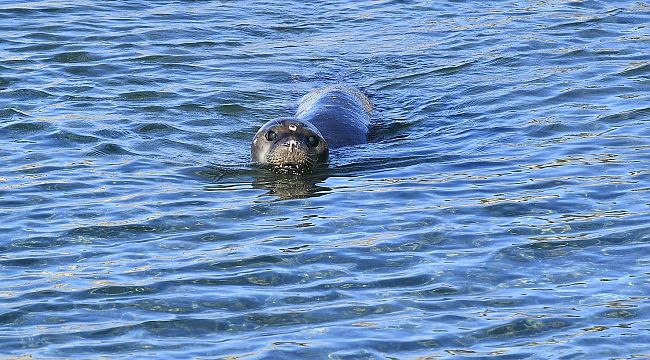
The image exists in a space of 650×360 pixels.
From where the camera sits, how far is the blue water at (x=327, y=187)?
8.30 metres

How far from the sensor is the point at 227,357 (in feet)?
25.6

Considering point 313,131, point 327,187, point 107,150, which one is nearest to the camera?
point 327,187

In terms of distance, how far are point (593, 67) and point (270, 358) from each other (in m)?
8.61

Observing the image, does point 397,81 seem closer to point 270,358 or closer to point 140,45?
point 140,45

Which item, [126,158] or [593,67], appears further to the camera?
[593,67]

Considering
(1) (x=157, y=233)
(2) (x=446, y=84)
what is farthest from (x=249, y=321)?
(2) (x=446, y=84)

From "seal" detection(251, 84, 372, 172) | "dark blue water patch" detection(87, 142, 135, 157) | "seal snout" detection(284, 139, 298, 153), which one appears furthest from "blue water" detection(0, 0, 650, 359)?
"seal snout" detection(284, 139, 298, 153)

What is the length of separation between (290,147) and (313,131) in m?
0.27

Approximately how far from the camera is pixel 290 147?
39.8 feet

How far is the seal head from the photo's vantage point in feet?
39.8

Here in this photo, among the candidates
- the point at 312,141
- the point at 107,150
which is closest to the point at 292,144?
the point at 312,141

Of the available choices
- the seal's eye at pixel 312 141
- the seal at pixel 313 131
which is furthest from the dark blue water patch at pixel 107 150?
the seal's eye at pixel 312 141

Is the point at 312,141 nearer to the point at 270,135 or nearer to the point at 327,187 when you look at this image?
the point at 270,135

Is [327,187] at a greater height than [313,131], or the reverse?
[313,131]
